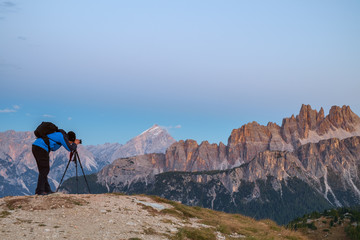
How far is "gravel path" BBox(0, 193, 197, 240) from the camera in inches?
856

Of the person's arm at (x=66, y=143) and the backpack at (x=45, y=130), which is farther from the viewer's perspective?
the backpack at (x=45, y=130)

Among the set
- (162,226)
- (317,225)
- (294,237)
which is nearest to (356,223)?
(317,225)

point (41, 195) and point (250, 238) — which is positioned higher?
point (41, 195)

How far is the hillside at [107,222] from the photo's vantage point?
22.1m

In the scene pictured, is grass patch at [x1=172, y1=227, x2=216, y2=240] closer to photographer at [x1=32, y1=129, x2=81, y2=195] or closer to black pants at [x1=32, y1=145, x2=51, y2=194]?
photographer at [x1=32, y1=129, x2=81, y2=195]

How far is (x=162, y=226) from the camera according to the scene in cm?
2633

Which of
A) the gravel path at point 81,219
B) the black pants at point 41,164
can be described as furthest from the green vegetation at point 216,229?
the black pants at point 41,164

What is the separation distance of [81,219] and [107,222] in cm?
175

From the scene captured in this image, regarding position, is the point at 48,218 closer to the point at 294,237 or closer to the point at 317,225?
the point at 294,237

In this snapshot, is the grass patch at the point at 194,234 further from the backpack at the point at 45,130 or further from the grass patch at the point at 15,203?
the backpack at the point at 45,130

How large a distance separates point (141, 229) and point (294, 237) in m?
14.1

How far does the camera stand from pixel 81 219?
82.1 ft

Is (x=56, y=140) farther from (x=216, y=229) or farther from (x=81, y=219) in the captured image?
(x=216, y=229)

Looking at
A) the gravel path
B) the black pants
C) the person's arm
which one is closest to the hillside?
the gravel path
